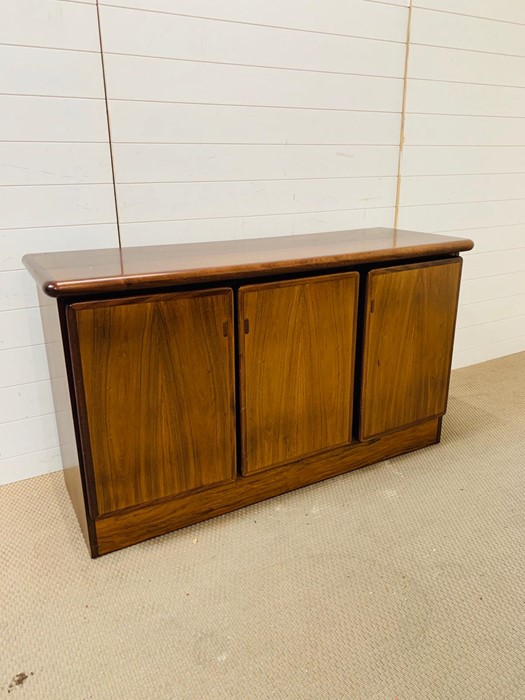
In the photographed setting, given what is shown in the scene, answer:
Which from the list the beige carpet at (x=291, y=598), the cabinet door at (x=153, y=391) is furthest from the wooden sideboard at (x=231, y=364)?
the beige carpet at (x=291, y=598)

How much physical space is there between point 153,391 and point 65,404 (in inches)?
11.2

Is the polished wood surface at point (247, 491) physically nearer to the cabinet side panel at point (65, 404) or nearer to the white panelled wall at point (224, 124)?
the cabinet side panel at point (65, 404)

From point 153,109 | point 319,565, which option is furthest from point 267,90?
point 319,565

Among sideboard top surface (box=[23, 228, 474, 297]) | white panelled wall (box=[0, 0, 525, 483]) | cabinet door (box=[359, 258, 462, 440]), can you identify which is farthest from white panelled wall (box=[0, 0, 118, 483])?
cabinet door (box=[359, 258, 462, 440])

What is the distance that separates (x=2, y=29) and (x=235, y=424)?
1.37 metres

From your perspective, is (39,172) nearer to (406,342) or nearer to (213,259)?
(213,259)

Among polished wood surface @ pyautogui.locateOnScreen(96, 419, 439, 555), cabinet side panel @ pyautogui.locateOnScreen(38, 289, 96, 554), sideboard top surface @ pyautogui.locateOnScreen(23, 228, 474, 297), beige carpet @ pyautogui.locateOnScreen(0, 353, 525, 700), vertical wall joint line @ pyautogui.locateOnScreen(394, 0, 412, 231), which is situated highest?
vertical wall joint line @ pyautogui.locateOnScreen(394, 0, 412, 231)

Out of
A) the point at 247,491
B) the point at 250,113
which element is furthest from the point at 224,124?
Result: the point at 247,491

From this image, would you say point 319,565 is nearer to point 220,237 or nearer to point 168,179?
point 220,237

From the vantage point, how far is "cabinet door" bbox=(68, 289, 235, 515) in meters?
1.35

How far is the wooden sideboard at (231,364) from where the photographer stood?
1378 millimetres

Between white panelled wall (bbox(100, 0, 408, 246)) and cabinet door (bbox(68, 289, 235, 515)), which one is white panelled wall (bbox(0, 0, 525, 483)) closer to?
white panelled wall (bbox(100, 0, 408, 246))

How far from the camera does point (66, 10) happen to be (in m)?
1.57

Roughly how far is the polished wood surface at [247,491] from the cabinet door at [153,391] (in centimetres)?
8
